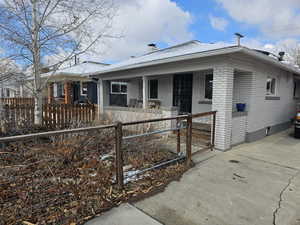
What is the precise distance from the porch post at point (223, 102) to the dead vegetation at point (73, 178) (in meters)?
1.70

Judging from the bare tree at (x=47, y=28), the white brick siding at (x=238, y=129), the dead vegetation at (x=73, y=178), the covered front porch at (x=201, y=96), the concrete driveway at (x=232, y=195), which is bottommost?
the concrete driveway at (x=232, y=195)

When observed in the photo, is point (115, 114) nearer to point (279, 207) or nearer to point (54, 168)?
point (54, 168)

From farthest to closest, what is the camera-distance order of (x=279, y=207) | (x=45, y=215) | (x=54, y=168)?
1. (x=54, y=168)
2. (x=279, y=207)
3. (x=45, y=215)

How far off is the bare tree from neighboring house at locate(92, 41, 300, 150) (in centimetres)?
193

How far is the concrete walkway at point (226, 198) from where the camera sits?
211 centimetres

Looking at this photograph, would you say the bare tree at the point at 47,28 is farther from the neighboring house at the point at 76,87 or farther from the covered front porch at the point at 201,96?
the neighboring house at the point at 76,87

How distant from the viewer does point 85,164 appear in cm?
362

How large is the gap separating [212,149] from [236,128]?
→ 116 centimetres

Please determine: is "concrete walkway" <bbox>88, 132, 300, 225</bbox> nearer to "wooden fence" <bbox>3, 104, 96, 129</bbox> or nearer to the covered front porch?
the covered front porch

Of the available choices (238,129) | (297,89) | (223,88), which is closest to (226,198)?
(223,88)

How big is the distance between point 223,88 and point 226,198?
120 inches

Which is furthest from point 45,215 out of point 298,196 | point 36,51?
point 36,51

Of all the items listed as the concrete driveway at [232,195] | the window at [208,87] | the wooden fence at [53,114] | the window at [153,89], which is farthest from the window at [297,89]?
the wooden fence at [53,114]

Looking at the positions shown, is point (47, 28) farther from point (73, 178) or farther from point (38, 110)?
point (73, 178)
